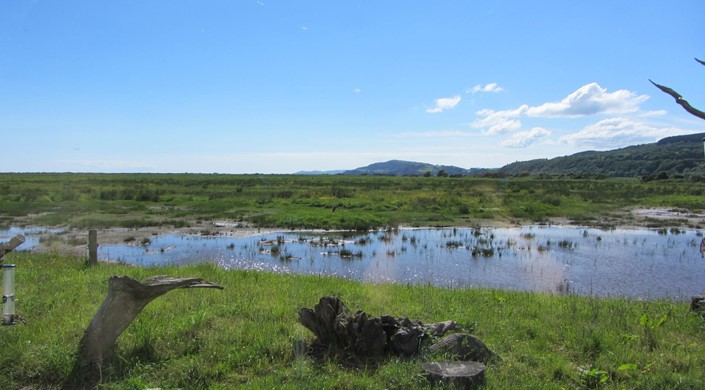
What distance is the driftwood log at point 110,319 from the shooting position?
645 cm

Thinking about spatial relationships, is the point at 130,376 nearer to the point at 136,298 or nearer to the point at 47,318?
the point at 136,298

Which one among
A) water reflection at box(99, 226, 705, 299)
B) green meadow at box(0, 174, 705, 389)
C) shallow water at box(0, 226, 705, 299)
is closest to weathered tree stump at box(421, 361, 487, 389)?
green meadow at box(0, 174, 705, 389)

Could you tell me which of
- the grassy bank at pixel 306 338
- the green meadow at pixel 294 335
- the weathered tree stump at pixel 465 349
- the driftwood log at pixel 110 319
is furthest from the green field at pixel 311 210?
the weathered tree stump at pixel 465 349

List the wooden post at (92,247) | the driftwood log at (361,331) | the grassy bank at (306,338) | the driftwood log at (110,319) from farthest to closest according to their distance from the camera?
A: the wooden post at (92,247) < the driftwood log at (361,331) < the driftwood log at (110,319) < the grassy bank at (306,338)

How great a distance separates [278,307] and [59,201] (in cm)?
4107

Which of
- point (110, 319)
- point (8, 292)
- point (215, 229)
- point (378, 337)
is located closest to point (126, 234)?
point (215, 229)

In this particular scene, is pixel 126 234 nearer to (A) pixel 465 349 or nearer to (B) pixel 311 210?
(B) pixel 311 210

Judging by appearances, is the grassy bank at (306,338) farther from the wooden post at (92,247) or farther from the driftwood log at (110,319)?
the wooden post at (92,247)

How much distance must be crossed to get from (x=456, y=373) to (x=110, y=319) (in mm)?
4748

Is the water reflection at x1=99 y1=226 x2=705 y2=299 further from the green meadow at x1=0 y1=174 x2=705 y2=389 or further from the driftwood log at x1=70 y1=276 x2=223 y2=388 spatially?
the driftwood log at x1=70 y1=276 x2=223 y2=388

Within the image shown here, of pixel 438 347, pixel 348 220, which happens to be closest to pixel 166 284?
pixel 438 347

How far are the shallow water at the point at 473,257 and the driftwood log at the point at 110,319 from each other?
8845mm

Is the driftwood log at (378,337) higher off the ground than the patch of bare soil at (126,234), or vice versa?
the driftwood log at (378,337)

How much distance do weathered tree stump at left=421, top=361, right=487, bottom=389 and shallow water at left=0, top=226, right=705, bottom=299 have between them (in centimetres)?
805
